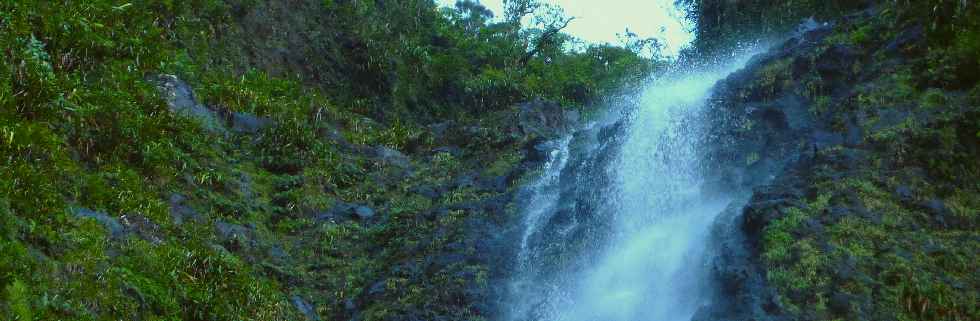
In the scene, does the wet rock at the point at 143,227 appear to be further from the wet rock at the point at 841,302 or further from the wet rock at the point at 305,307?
the wet rock at the point at 841,302

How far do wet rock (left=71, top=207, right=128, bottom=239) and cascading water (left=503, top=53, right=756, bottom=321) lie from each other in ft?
23.1

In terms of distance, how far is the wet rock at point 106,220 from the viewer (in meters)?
13.4

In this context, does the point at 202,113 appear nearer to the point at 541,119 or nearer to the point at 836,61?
the point at 541,119

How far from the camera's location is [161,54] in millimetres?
21156

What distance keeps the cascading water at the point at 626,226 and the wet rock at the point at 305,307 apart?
12.6 feet

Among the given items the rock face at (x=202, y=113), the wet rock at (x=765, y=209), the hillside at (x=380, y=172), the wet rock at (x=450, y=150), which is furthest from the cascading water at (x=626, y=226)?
the rock face at (x=202, y=113)

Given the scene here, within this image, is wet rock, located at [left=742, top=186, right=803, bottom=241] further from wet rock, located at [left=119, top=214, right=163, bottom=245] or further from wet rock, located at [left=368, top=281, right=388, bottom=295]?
wet rock, located at [left=119, top=214, right=163, bottom=245]

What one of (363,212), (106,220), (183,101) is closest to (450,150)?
(363,212)

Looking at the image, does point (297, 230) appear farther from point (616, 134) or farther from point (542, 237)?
point (616, 134)

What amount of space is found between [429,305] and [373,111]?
1337 cm

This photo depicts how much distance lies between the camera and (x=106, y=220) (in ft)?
45.2

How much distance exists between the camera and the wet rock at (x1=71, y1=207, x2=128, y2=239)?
13.4 m

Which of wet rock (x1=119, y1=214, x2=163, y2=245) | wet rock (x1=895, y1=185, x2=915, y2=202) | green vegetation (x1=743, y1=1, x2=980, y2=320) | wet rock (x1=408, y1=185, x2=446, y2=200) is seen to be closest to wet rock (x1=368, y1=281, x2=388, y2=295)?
wet rock (x1=119, y1=214, x2=163, y2=245)

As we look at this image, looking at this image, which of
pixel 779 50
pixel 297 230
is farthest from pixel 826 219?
pixel 297 230
